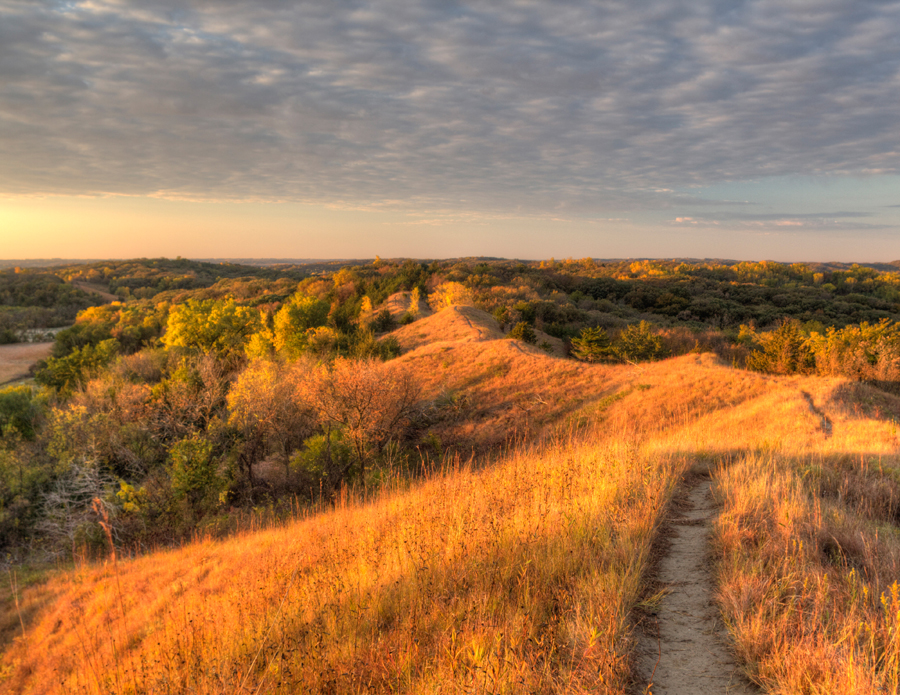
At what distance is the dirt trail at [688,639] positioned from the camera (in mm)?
2758

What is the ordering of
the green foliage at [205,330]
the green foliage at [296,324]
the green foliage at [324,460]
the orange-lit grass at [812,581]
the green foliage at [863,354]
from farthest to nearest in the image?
1. the green foliage at [205,330]
2. the green foliage at [296,324]
3. the green foliage at [863,354]
4. the green foliage at [324,460]
5. the orange-lit grass at [812,581]

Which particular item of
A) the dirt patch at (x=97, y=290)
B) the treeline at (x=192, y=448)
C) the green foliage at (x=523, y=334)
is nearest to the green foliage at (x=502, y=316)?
the green foliage at (x=523, y=334)

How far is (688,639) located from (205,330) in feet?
110

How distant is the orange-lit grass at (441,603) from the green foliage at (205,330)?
26.7 meters

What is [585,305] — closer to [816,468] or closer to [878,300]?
[878,300]

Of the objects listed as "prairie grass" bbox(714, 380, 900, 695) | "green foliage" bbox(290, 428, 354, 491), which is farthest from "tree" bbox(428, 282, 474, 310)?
"prairie grass" bbox(714, 380, 900, 695)

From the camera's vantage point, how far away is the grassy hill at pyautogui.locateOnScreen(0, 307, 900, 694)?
8.98 ft

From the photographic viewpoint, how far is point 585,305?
168 ft

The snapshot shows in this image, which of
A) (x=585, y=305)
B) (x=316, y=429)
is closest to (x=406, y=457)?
(x=316, y=429)

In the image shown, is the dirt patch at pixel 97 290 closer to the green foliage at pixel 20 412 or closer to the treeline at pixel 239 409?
the treeline at pixel 239 409

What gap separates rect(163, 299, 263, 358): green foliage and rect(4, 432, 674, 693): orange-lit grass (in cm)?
2666

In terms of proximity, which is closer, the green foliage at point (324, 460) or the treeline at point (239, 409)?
the treeline at point (239, 409)

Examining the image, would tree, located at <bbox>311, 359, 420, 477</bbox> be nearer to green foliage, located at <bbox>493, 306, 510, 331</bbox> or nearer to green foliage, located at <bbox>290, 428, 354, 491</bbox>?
green foliage, located at <bbox>290, 428, 354, 491</bbox>

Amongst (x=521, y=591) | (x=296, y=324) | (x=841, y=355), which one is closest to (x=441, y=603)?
(x=521, y=591)
